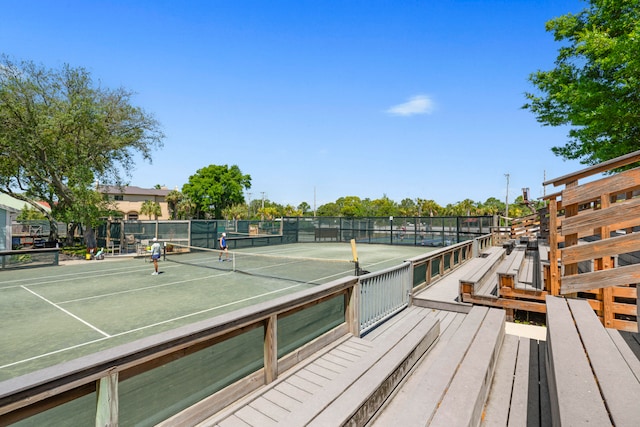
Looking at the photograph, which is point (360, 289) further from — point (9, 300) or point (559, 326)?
point (9, 300)

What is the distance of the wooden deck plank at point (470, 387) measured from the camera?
229 cm

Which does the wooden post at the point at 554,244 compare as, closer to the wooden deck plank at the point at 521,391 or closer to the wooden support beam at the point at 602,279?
the wooden support beam at the point at 602,279

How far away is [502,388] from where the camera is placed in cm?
340

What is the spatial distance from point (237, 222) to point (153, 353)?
92.8ft

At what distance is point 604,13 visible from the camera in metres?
13.1

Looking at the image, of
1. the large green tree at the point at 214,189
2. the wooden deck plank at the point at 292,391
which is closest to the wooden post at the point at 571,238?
the wooden deck plank at the point at 292,391

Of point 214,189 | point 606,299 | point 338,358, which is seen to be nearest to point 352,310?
point 338,358

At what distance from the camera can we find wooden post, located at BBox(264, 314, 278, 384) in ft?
11.1

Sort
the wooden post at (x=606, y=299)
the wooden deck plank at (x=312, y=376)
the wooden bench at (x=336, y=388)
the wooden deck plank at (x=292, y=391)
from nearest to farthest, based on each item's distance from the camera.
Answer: the wooden bench at (x=336, y=388) → the wooden deck plank at (x=292, y=391) → the wooden deck plank at (x=312, y=376) → the wooden post at (x=606, y=299)

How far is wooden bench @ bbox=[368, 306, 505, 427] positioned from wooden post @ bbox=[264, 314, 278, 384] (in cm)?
133

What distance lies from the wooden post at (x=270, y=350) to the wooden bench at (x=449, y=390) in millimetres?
1333

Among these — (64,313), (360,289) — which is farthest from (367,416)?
(64,313)

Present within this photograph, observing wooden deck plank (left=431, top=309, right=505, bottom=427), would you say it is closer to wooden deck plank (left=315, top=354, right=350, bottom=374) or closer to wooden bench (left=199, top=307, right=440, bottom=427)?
wooden bench (left=199, top=307, right=440, bottom=427)

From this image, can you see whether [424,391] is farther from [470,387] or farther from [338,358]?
[338,358]
